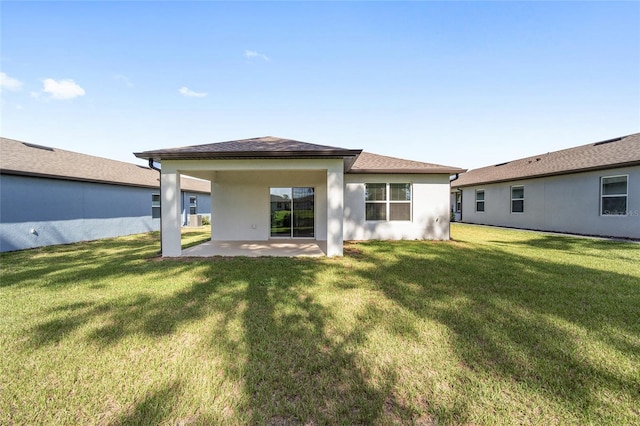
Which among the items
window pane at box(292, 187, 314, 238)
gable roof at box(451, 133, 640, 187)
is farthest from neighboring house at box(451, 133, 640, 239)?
window pane at box(292, 187, 314, 238)

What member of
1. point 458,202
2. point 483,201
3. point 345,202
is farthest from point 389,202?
point 458,202

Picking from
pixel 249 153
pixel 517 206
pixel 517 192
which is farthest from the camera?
pixel 517 192

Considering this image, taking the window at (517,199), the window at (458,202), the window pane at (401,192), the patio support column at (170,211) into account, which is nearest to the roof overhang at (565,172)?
the window at (517,199)

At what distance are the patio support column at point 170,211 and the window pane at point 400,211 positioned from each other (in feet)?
26.8

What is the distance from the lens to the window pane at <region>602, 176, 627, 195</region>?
428 inches

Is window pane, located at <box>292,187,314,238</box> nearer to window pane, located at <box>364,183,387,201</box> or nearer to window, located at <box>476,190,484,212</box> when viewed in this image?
→ window pane, located at <box>364,183,387,201</box>

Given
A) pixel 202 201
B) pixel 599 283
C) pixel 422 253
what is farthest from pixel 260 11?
pixel 202 201

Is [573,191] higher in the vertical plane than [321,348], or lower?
higher

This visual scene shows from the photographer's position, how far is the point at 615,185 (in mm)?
11133

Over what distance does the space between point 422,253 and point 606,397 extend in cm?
621

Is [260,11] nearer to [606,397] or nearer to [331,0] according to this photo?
[331,0]

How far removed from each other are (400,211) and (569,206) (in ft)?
28.6

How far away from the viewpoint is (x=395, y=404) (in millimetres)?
2174

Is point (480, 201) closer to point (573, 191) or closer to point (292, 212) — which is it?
point (573, 191)
